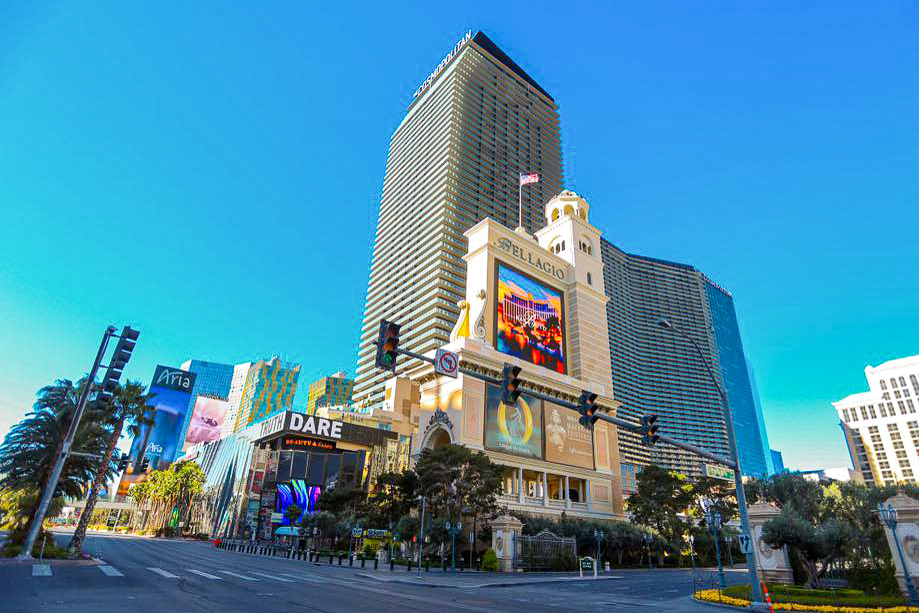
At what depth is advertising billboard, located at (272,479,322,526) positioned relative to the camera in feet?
273

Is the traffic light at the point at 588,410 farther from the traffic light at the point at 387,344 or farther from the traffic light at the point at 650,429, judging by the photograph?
the traffic light at the point at 387,344

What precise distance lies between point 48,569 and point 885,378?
18323 centimetres

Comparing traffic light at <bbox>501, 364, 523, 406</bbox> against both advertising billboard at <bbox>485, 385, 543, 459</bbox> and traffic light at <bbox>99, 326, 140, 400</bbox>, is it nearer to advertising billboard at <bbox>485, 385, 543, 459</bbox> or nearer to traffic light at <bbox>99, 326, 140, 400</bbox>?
traffic light at <bbox>99, 326, 140, 400</bbox>

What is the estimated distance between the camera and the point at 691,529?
5728 cm

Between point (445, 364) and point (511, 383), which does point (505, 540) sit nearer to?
point (511, 383)

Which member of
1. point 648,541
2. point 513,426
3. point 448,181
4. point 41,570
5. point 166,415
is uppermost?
point 448,181

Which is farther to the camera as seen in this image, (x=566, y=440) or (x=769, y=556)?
(x=566, y=440)

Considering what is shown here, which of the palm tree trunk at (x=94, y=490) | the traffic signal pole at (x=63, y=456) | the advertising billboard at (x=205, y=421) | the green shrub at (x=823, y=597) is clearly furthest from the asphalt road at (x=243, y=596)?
the advertising billboard at (x=205, y=421)

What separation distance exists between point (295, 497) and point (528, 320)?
50177 millimetres

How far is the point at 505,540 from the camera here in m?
39.3

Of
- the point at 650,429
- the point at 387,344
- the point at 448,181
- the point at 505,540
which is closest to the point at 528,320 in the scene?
the point at 505,540

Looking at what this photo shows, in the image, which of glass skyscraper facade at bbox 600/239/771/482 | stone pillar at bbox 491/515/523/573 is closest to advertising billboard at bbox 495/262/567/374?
stone pillar at bbox 491/515/523/573

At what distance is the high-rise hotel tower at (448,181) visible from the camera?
118 metres

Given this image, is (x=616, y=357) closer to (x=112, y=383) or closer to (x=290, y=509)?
(x=290, y=509)
